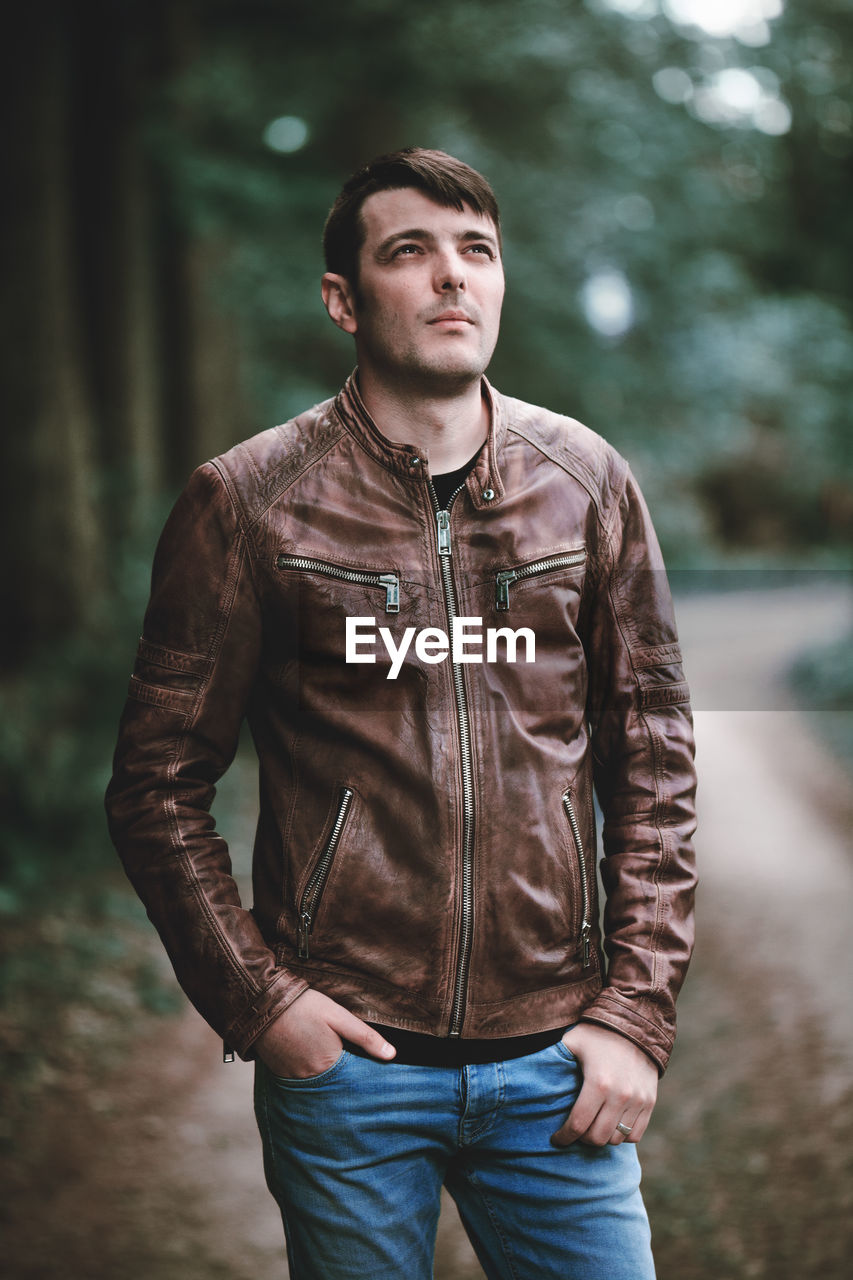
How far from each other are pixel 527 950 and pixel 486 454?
917 mm

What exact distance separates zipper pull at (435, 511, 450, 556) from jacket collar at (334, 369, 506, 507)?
64 mm

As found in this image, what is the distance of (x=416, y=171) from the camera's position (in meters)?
2.21

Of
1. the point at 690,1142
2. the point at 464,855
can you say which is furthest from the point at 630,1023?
the point at 690,1142

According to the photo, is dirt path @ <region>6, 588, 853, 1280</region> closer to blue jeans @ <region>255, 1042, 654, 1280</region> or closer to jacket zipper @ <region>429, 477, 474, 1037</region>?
blue jeans @ <region>255, 1042, 654, 1280</region>

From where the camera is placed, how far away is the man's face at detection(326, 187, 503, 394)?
2.18 m

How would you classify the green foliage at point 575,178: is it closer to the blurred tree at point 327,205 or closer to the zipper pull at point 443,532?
the blurred tree at point 327,205

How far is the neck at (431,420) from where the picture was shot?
7.39 ft

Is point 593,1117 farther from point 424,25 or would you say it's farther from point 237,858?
point 424,25

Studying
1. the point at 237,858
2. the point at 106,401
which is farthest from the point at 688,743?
the point at 106,401

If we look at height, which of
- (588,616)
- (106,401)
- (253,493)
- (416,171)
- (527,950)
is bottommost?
(527,950)

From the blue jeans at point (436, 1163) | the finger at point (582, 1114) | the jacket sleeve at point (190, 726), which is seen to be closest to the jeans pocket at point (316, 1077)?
the blue jeans at point (436, 1163)

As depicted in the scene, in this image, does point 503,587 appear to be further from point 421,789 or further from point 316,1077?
point 316,1077

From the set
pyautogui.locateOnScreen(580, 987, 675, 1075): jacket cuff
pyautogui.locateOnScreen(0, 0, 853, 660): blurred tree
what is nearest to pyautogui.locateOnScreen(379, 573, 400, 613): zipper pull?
pyautogui.locateOnScreen(580, 987, 675, 1075): jacket cuff

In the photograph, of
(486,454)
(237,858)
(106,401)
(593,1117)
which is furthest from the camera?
(106,401)
